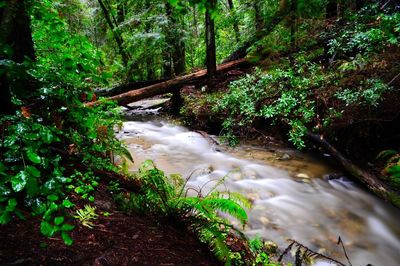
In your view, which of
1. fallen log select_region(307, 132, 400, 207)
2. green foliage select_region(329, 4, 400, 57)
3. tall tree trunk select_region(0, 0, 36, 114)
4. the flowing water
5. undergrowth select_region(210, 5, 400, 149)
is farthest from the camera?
green foliage select_region(329, 4, 400, 57)

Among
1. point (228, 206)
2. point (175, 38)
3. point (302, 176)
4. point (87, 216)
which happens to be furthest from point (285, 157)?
point (175, 38)

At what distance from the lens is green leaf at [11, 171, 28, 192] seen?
1371mm

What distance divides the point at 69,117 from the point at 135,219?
3.88 ft

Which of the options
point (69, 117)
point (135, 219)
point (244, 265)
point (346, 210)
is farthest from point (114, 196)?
point (346, 210)

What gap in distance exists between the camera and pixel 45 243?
2.16m

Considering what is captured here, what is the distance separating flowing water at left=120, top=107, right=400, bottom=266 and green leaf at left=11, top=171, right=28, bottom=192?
9.01ft

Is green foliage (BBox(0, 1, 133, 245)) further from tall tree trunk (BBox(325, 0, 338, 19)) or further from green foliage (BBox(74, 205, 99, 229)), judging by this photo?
tall tree trunk (BBox(325, 0, 338, 19))

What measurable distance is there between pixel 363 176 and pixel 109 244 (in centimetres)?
456

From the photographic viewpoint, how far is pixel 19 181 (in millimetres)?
1393

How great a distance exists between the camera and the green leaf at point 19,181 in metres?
1.37

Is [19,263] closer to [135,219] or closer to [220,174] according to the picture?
[135,219]

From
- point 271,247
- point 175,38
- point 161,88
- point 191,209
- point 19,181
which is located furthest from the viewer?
point 175,38

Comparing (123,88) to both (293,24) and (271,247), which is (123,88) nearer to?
(293,24)

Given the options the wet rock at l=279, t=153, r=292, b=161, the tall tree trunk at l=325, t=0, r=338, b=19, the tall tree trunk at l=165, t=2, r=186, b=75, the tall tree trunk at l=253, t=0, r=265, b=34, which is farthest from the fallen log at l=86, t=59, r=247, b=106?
the wet rock at l=279, t=153, r=292, b=161
